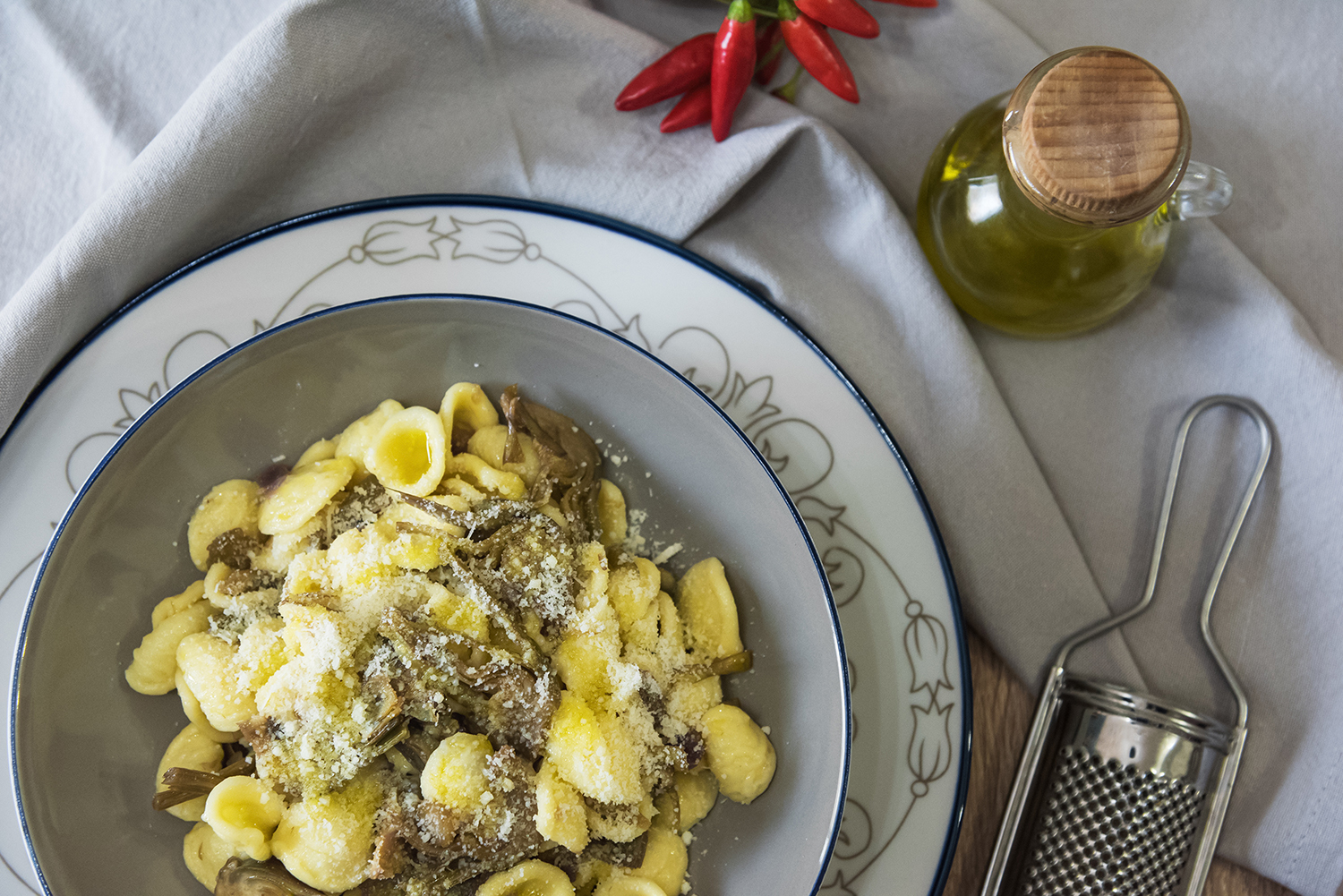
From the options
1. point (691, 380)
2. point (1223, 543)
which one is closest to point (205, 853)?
point (691, 380)

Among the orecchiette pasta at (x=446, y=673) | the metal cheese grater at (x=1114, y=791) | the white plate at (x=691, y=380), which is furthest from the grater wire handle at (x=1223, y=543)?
the orecchiette pasta at (x=446, y=673)

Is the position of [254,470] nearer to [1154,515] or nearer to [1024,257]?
[1024,257]

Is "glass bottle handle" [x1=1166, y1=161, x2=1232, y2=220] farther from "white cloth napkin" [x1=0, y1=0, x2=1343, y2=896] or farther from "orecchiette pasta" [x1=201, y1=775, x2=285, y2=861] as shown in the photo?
"orecchiette pasta" [x1=201, y1=775, x2=285, y2=861]

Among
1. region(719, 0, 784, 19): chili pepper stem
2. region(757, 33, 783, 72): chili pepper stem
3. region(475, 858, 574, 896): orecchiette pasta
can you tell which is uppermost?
region(719, 0, 784, 19): chili pepper stem

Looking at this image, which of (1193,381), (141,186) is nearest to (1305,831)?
(1193,381)

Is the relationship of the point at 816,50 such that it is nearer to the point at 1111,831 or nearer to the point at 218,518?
the point at 218,518

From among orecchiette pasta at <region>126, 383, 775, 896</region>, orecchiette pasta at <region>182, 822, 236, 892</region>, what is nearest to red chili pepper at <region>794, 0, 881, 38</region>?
orecchiette pasta at <region>126, 383, 775, 896</region>
